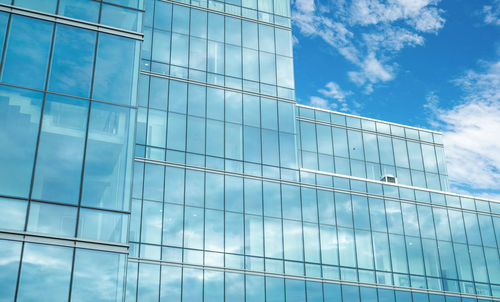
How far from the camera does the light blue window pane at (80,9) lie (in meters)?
18.6

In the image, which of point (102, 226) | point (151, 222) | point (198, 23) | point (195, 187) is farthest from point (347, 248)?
point (102, 226)

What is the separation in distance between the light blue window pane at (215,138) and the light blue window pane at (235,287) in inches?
276

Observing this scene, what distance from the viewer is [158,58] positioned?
34062 mm

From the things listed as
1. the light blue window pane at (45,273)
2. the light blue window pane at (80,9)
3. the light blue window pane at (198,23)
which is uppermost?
the light blue window pane at (198,23)

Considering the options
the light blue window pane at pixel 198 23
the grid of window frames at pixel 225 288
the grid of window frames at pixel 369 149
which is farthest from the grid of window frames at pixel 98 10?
the grid of window frames at pixel 369 149

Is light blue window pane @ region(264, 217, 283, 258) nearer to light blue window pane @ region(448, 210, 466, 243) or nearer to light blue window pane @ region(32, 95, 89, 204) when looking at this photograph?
light blue window pane @ region(448, 210, 466, 243)

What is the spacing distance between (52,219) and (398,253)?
2523 cm

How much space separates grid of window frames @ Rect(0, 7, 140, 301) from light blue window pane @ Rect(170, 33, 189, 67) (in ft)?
50.8

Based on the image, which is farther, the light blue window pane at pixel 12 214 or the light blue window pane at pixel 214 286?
the light blue window pane at pixel 214 286

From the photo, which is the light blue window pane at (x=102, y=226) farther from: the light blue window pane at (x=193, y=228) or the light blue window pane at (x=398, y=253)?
the light blue window pane at (x=398, y=253)

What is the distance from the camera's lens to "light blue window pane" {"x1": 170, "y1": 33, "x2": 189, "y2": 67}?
34.5 metres

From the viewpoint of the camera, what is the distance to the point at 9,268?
14242mm

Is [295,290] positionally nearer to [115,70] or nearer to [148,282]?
[148,282]

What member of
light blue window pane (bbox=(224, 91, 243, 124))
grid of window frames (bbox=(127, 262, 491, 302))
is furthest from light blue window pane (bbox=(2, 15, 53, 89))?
light blue window pane (bbox=(224, 91, 243, 124))
